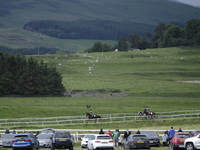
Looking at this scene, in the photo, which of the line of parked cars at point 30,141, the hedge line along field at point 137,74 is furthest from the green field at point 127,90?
the line of parked cars at point 30,141

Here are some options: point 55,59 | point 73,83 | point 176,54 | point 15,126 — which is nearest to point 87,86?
point 73,83

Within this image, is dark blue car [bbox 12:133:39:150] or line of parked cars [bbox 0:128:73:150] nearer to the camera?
dark blue car [bbox 12:133:39:150]

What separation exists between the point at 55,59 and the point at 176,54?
67623 mm

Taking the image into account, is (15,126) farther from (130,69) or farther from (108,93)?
(130,69)

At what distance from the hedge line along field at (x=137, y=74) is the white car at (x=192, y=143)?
218ft

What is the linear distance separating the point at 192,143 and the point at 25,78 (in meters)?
73.2

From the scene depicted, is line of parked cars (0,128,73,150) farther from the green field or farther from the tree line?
the tree line

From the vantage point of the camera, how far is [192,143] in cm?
2848

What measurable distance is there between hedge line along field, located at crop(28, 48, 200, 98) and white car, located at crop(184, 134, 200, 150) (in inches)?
2610

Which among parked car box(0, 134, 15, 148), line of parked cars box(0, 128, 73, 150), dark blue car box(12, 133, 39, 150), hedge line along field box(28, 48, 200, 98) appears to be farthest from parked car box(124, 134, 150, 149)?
hedge line along field box(28, 48, 200, 98)

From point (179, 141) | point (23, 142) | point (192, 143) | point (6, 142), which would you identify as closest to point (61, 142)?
point (23, 142)

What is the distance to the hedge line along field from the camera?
105913 millimetres

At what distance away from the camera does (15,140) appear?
3011 cm

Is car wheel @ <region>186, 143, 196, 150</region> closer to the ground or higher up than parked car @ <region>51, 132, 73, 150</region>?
higher up
